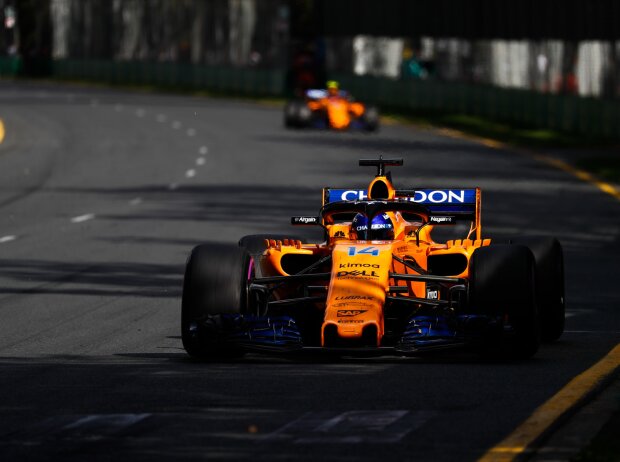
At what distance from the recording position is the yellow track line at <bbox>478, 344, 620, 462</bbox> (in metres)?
9.04

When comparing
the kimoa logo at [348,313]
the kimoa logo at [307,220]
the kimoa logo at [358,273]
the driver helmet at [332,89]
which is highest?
the kimoa logo at [307,220]

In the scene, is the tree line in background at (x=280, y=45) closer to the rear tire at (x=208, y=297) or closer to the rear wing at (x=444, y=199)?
the rear wing at (x=444, y=199)

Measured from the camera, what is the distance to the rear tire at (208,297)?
41.5 ft

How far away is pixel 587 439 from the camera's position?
30.9ft

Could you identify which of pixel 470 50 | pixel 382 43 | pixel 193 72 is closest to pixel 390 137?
pixel 470 50

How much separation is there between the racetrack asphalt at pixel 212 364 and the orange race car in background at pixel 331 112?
21.1 feet

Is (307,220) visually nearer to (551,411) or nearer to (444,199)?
(444,199)

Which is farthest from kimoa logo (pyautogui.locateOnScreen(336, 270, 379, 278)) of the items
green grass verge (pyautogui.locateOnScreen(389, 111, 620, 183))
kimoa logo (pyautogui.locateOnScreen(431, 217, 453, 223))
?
green grass verge (pyautogui.locateOnScreen(389, 111, 620, 183))

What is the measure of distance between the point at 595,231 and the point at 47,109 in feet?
140

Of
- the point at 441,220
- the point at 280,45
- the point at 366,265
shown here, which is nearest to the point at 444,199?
the point at 441,220

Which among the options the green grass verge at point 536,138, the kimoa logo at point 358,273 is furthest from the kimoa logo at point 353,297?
the green grass verge at point 536,138

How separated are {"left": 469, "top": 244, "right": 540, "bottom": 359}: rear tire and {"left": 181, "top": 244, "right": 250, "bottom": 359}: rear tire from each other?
151 centimetres

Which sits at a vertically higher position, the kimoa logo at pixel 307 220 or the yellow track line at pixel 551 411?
the kimoa logo at pixel 307 220

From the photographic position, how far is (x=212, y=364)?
495 inches
